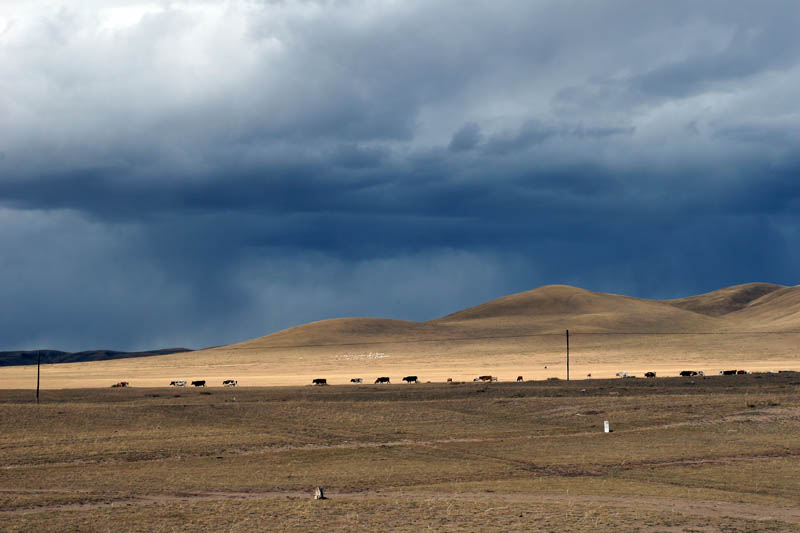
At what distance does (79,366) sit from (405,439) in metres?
144

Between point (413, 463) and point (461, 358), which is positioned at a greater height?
point (461, 358)

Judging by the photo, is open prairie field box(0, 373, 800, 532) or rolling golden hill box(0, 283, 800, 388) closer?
open prairie field box(0, 373, 800, 532)

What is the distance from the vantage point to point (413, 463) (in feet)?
115

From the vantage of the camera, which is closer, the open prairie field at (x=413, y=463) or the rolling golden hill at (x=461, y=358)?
the open prairie field at (x=413, y=463)

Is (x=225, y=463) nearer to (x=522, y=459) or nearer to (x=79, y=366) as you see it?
(x=522, y=459)

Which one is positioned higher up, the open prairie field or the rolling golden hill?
the rolling golden hill

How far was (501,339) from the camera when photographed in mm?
178625

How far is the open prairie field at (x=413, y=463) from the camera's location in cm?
2267

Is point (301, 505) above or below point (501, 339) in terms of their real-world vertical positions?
below

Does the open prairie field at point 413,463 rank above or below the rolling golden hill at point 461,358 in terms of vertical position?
below

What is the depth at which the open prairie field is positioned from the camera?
22.7 metres

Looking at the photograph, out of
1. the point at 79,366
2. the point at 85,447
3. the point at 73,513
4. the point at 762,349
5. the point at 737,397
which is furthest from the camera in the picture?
the point at 79,366

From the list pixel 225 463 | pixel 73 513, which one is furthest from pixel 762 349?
pixel 73 513

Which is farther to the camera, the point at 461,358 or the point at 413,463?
the point at 461,358
